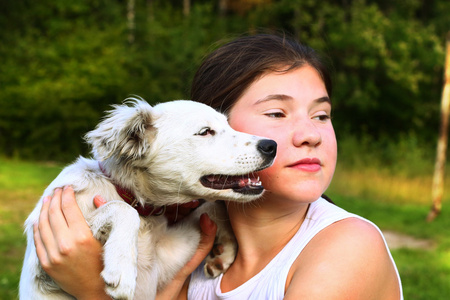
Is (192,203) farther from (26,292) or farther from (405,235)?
(405,235)

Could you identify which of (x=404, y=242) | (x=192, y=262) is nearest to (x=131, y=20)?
(x=404, y=242)

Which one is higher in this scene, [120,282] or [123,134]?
[123,134]

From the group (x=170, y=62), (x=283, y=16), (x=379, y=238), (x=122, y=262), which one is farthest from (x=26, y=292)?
(x=283, y=16)

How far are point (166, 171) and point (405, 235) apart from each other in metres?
6.60

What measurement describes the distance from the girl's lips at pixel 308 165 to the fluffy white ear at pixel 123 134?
Answer: 0.73m

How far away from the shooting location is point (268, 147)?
86.7 inches

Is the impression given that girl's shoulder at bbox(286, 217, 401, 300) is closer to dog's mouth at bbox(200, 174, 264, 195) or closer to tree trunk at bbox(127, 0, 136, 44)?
dog's mouth at bbox(200, 174, 264, 195)

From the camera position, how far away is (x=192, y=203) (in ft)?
8.98

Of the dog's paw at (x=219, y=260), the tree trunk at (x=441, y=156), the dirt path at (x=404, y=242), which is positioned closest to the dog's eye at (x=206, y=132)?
the dog's paw at (x=219, y=260)

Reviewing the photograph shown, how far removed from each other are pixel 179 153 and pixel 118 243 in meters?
0.59

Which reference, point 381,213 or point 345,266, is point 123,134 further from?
point 381,213

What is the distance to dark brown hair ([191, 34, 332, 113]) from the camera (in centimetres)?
248

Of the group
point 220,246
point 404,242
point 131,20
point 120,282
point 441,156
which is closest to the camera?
point 120,282

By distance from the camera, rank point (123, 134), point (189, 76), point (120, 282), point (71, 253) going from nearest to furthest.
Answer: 1. point (120, 282)
2. point (71, 253)
3. point (123, 134)
4. point (189, 76)
